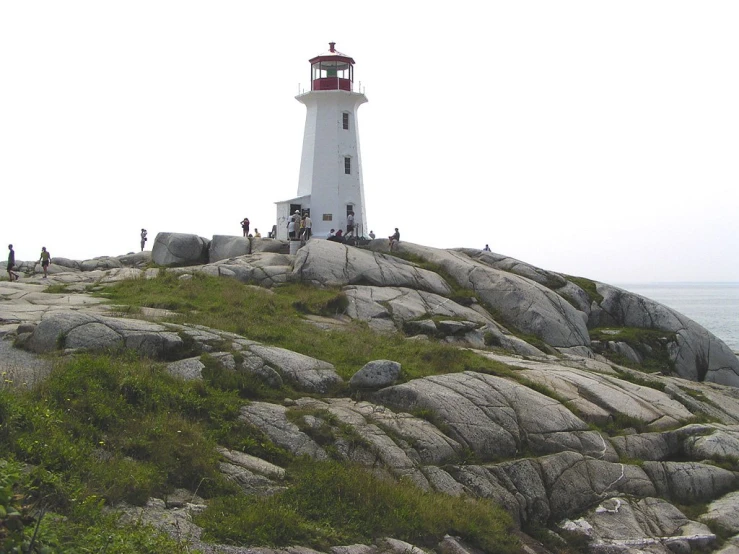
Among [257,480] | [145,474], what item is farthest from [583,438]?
[145,474]

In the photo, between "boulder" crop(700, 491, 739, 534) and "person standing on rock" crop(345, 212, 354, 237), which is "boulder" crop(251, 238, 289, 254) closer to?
"person standing on rock" crop(345, 212, 354, 237)

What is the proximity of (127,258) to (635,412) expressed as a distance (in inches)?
1377

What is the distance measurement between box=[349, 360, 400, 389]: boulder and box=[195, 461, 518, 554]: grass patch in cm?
390

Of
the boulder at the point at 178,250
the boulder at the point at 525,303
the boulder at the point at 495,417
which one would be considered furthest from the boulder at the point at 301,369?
the boulder at the point at 178,250

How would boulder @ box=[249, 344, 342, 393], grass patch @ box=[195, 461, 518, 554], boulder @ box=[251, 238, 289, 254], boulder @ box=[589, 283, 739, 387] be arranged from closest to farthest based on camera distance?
grass patch @ box=[195, 461, 518, 554] < boulder @ box=[249, 344, 342, 393] < boulder @ box=[589, 283, 739, 387] < boulder @ box=[251, 238, 289, 254]

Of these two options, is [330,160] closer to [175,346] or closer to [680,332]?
[680,332]

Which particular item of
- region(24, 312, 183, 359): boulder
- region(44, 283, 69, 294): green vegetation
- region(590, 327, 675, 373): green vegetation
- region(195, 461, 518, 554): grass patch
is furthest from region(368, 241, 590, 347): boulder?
region(195, 461, 518, 554): grass patch

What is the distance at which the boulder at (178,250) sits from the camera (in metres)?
39.2

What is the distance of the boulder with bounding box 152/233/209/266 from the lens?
39156 mm

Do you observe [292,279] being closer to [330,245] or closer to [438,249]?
[330,245]

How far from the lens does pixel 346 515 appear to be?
11.7 metres

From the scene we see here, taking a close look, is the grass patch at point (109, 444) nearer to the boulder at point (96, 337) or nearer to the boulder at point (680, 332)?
the boulder at point (96, 337)

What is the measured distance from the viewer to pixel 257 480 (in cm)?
1235

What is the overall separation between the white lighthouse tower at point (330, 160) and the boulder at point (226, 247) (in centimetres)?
553
